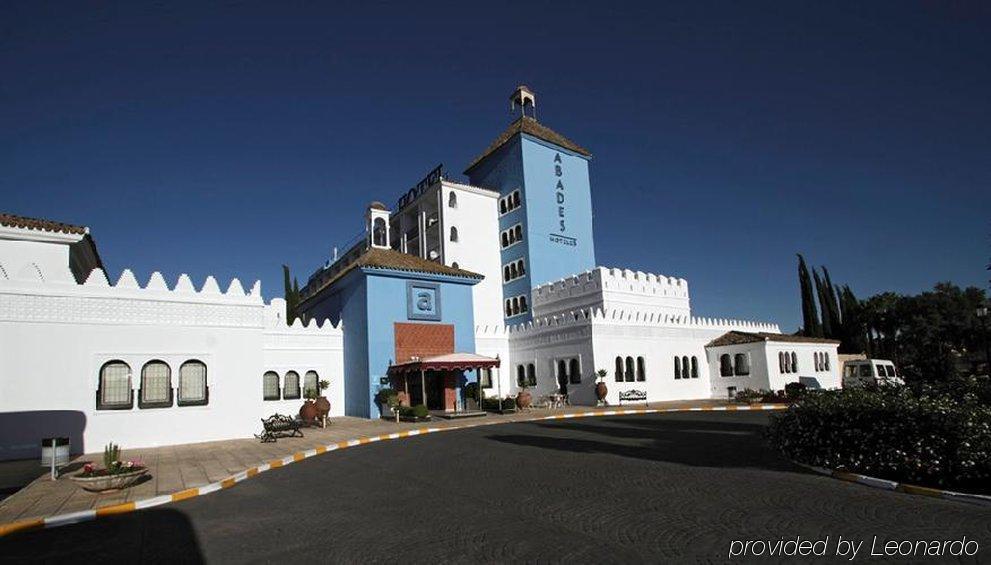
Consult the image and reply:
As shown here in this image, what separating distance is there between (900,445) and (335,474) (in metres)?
9.86

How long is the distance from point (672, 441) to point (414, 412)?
11.5 m

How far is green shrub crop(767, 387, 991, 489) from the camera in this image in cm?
773

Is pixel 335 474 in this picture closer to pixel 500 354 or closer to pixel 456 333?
pixel 456 333

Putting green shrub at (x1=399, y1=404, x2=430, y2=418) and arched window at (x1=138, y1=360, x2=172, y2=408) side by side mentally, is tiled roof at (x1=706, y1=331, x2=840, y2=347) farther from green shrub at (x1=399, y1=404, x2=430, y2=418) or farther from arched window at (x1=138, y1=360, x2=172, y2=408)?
arched window at (x1=138, y1=360, x2=172, y2=408)

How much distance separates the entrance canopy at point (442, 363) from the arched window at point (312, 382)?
11.5 ft

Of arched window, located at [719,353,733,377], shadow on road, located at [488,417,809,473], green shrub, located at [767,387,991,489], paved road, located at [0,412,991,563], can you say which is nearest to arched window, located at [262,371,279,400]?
shadow on road, located at [488,417,809,473]

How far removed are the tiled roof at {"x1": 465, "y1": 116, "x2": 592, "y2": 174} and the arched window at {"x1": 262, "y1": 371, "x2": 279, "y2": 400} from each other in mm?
23484

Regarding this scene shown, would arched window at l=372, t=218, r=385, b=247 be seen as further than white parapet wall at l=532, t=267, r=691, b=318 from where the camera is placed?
Yes

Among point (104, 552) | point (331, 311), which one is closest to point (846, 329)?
point (331, 311)

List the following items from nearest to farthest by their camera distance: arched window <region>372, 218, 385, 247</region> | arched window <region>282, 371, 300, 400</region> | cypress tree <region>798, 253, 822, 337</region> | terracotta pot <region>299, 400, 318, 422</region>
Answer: terracotta pot <region>299, 400, 318, 422</region>
arched window <region>282, 371, 300, 400</region>
arched window <region>372, 218, 385, 247</region>
cypress tree <region>798, 253, 822, 337</region>

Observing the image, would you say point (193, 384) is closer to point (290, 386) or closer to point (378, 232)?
point (290, 386)

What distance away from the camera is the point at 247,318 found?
1886 centimetres

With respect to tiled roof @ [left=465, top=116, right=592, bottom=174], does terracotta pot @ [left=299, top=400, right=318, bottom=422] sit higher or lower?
lower

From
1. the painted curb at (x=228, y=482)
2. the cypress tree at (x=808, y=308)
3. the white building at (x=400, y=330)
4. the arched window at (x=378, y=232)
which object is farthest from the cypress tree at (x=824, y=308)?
the arched window at (x=378, y=232)
